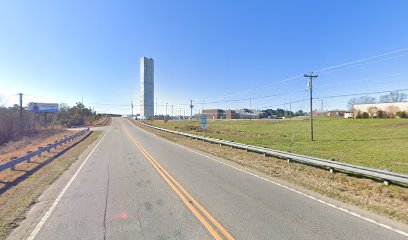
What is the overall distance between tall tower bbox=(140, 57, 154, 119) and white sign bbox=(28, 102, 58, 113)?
270 ft

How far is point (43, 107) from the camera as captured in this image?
81.5 metres

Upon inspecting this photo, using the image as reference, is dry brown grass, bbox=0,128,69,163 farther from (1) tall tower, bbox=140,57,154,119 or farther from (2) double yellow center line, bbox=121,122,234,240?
(1) tall tower, bbox=140,57,154,119

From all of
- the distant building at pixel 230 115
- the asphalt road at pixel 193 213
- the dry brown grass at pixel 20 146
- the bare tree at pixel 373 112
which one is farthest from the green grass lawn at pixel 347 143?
the distant building at pixel 230 115

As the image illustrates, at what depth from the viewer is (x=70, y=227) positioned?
18.2ft

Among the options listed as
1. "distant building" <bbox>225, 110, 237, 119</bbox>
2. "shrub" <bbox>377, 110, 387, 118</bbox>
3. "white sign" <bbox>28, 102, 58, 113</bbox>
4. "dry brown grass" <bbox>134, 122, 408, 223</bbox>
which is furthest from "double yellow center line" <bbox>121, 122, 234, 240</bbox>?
"distant building" <bbox>225, 110, 237, 119</bbox>

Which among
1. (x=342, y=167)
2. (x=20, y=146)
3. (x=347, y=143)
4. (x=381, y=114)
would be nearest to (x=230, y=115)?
(x=381, y=114)

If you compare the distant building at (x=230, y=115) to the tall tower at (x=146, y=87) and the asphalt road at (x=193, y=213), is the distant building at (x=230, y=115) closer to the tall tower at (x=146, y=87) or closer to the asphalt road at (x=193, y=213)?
the tall tower at (x=146, y=87)

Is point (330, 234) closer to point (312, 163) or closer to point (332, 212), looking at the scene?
point (332, 212)

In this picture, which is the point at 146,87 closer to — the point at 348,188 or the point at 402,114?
the point at 402,114

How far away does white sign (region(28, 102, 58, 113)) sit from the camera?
252 ft

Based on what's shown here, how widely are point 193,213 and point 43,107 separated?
299ft

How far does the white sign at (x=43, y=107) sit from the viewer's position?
252 ft

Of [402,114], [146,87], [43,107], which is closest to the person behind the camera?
[402,114]

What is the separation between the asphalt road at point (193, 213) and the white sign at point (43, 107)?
3194 inches
